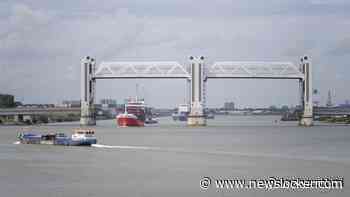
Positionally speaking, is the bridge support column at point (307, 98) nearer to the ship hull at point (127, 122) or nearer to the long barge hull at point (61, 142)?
the ship hull at point (127, 122)

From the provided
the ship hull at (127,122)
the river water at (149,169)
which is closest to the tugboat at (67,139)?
the river water at (149,169)

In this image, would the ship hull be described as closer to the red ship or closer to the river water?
the red ship

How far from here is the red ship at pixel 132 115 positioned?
138950 millimetres

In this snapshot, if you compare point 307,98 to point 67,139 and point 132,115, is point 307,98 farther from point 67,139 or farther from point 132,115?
point 67,139

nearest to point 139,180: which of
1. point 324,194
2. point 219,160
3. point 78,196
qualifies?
point 78,196

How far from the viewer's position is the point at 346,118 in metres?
193

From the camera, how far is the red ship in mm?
138950

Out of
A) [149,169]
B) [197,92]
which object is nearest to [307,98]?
[197,92]

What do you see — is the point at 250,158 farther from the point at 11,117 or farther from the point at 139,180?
the point at 11,117

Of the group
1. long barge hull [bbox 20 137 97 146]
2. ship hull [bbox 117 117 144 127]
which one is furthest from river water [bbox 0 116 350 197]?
ship hull [bbox 117 117 144 127]

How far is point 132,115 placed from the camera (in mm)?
142875

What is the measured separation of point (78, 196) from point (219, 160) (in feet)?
63.6

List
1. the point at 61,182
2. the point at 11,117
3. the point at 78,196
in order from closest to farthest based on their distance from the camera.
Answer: the point at 78,196 → the point at 61,182 → the point at 11,117

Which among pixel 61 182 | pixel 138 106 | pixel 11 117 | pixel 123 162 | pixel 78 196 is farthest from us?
pixel 11 117
